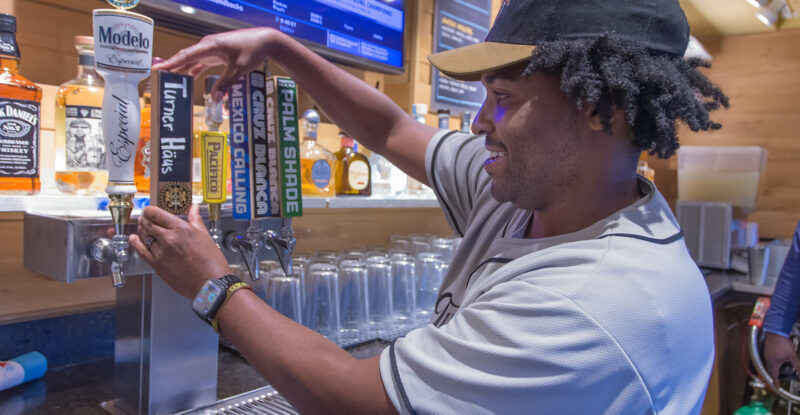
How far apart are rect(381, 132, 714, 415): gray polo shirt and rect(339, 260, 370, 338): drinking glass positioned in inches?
30.1

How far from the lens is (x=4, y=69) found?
1068 millimetres

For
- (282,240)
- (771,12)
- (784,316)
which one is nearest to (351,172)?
(282,240)

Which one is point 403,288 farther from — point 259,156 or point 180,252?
point 180,252

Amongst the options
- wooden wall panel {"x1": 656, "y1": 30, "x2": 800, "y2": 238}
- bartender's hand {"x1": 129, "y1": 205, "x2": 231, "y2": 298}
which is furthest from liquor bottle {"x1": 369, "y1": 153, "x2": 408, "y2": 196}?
wooden wall panel {"x1": 656, "y1": 30, "x2": 800, "y2": 238}

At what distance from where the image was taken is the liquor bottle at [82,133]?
44.5 inches

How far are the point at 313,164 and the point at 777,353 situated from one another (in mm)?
2186

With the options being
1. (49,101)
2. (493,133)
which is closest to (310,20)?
(49,101)

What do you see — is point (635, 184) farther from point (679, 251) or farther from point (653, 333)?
point (653, 333)

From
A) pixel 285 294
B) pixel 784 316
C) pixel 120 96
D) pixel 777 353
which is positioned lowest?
pixel 777 353

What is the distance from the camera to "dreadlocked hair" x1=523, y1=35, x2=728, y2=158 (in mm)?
819

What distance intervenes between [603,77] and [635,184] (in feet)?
0.75

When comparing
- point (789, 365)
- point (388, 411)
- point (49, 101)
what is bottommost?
point (789, 365)

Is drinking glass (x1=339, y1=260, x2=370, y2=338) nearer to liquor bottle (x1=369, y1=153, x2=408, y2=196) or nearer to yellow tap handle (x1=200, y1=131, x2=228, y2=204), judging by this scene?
liquor bottle (x1=369, y1=153, x2=408, y2=196)

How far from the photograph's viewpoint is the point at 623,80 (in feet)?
2.66
